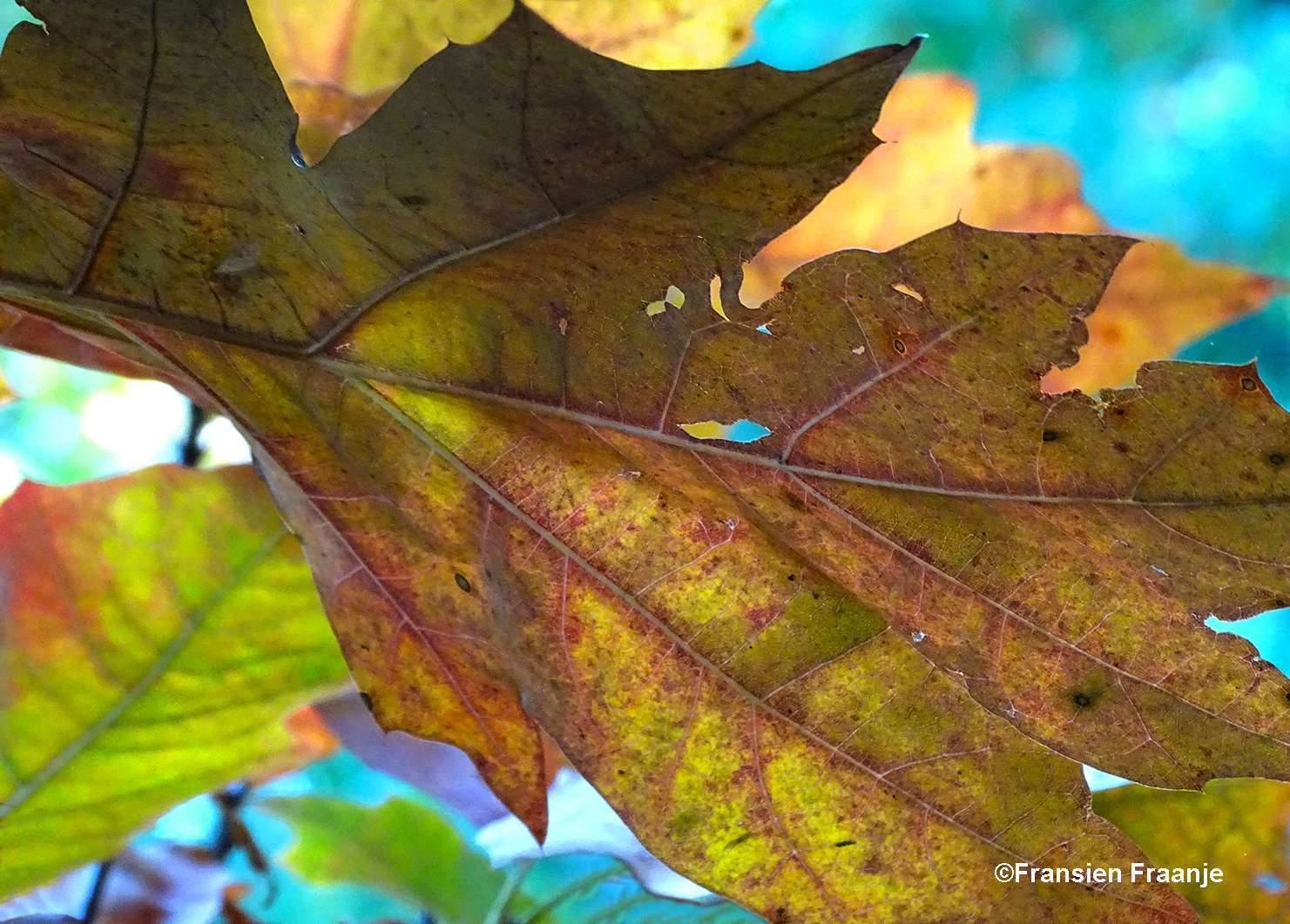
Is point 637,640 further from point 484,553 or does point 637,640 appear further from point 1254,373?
point 1254,373

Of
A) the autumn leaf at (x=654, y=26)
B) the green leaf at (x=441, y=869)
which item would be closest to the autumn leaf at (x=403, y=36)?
the autumn leaf at (x=654, y=26)

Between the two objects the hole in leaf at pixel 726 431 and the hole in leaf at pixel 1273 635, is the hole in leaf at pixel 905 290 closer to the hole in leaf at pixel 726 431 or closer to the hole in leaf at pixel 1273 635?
the hole in leaf at pixel 726 431

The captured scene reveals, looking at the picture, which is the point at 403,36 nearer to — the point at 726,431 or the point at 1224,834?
the point at 726,431

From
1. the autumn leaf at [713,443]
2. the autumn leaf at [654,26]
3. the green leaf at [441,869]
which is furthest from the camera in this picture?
the green leaf at [441,869]

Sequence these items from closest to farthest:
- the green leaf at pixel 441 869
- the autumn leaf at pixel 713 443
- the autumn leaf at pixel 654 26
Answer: the autumn leaf at pixel 713 443 < the autumn leaf at pixel 654 26 < the green leaf at pixel 441 869

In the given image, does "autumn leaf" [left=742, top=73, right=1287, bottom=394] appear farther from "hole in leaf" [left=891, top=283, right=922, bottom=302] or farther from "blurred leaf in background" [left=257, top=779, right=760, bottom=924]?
"blurred leaf in background" [left=257, top=779, right=760, bottom=924]

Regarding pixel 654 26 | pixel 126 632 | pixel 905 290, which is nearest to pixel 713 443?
pixel 905 290
